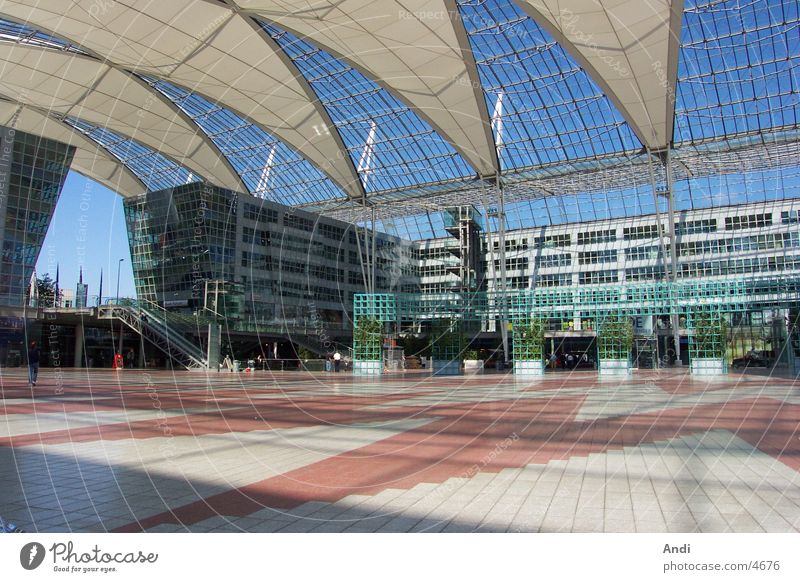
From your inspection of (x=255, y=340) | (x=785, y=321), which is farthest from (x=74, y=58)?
(x=785, y=321)

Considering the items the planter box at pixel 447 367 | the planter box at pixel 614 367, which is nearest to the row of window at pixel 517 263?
the planter box at pixel 447 367

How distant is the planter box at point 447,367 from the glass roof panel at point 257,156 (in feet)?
89.7

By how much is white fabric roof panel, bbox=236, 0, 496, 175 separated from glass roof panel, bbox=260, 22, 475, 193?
232cm

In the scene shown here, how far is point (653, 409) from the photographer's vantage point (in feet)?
52.3

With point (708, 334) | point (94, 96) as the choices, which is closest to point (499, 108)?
point (708, 334)

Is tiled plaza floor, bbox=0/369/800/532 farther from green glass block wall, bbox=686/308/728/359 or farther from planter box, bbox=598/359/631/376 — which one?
planter box, bbox=598/359/631/376

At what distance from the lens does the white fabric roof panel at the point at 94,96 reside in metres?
42.8

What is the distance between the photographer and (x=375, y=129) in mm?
55625

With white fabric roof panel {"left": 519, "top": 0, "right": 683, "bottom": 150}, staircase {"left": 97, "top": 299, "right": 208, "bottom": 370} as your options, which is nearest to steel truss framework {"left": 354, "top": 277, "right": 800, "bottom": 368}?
white fabric roof panel {"left": 519, "top": 0, "right": 683, "bottom": 150}

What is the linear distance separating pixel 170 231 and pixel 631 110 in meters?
49.4

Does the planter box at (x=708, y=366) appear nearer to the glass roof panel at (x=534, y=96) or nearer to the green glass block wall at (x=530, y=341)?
the green glass block wall at (x=530, y=341)

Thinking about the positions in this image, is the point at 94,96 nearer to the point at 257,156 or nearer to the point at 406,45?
the point at 257,156

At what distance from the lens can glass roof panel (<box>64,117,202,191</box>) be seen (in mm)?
58981
